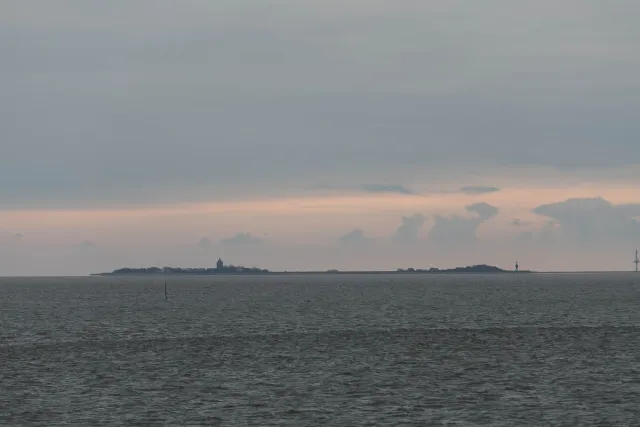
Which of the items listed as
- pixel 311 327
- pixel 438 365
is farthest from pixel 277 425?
pixel 311 327

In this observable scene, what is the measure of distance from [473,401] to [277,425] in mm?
13646

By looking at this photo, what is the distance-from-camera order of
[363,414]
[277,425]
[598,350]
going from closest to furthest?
[277,425] → [363,414] → [598,350]

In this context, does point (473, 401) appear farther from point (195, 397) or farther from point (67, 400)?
point (67, 400)

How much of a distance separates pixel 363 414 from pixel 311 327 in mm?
67287

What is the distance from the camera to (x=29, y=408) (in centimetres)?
5228

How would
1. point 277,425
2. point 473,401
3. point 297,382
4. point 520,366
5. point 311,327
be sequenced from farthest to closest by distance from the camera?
1. point 311,327
2. point 520,366
3. point 297,382
4. point 473,401
5. point 277,425

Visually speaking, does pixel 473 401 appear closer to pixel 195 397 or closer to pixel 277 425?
pixel 277 425

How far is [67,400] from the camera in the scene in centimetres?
5525

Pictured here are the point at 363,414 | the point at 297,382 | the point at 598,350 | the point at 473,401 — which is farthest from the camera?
the point at 598,350

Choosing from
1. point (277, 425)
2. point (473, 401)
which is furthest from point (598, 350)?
point (277, 425)

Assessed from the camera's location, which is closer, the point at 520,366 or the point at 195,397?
the point at 195,397

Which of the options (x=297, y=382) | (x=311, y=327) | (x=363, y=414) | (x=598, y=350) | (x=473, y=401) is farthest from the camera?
(x=311, y=327)

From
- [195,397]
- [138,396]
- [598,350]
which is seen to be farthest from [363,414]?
[598,350]

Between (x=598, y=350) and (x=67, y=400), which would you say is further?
(x=598, y=350)
